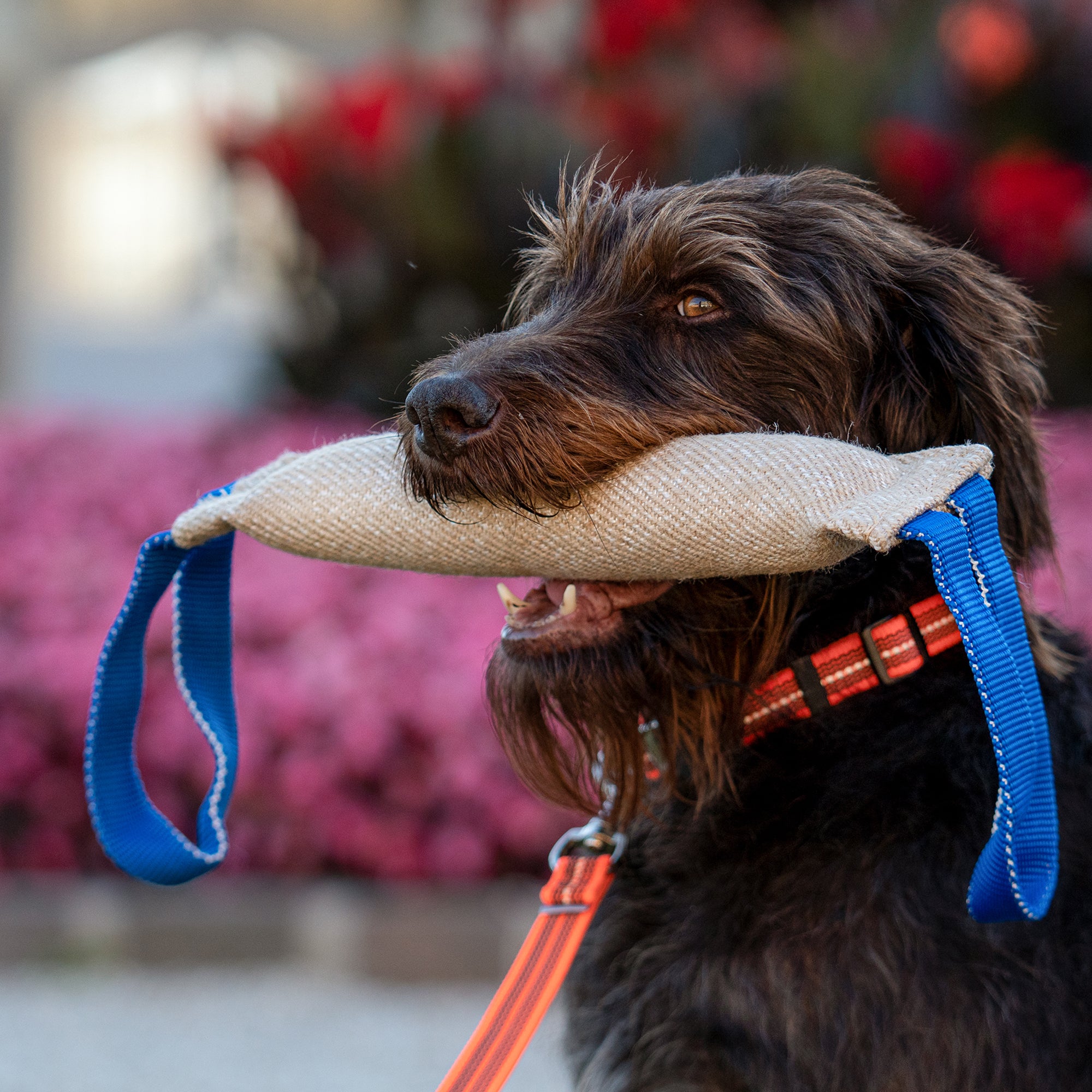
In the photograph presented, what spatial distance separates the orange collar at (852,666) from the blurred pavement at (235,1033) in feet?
5.88

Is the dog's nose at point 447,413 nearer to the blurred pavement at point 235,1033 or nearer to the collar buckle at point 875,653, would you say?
the collar buckle at point 875,653

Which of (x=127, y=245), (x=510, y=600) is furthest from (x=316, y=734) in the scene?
(x=127, y=245)

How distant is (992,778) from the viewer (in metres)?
2.08

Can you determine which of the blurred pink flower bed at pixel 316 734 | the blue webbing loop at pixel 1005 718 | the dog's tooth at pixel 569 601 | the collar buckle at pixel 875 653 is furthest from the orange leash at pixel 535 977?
the blurred pink flower bed at pixel 316 734

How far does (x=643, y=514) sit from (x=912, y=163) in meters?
6.04

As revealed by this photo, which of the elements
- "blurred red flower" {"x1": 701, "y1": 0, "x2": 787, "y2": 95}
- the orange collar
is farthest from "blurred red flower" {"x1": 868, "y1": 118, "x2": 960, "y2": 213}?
the orange collar

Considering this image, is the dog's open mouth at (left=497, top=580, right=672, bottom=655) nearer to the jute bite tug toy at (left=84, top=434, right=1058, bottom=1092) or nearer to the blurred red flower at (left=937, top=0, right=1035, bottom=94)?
the jute bite tug toy at (left=84, top=434, right=1058, bottom=1092)

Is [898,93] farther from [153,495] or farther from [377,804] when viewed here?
[377,804]

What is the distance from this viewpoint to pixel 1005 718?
5.51 feet

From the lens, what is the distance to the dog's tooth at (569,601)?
2.10 meters

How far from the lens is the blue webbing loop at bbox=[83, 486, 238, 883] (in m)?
2.16

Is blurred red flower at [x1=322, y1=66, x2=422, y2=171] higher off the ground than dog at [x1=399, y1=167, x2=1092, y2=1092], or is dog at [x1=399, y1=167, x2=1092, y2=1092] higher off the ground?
blurred red flower at [x1=322, y1=66, x2=422, y2=171]

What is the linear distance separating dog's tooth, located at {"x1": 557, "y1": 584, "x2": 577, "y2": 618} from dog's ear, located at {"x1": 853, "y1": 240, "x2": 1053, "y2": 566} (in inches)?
21.9

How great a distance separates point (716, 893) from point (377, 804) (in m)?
2.43
